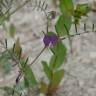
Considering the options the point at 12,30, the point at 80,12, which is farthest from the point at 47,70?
the point at 12,30

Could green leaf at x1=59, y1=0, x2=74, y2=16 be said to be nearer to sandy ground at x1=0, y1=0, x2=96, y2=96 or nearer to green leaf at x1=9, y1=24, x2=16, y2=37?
sandy ground at x1=0, y1=0, x2=96, y2=96

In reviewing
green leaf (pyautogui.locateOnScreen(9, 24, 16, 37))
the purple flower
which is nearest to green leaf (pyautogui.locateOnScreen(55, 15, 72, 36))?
the purple flower

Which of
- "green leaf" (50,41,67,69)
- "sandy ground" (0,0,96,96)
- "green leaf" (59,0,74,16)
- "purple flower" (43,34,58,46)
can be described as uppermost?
"green leaf" (59,0,74,16)

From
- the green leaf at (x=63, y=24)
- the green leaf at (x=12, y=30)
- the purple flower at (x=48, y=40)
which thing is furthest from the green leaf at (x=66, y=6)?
the green leaf at (x=12, y=30)

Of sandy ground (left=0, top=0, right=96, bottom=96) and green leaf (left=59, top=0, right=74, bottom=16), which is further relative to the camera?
sandy ground (left=0, top=0, right=96, bottom=96)

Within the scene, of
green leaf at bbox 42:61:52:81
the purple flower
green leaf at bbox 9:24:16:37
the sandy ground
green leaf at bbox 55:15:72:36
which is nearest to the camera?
the purple flower

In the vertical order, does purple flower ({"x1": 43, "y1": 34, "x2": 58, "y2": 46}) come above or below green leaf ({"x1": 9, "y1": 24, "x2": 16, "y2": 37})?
above

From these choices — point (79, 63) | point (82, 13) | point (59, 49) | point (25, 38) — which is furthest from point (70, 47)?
point (82, 13)

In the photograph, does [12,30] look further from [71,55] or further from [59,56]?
[59,56]

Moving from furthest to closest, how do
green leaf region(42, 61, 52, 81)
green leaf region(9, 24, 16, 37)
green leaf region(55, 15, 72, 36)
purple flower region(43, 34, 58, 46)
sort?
1. green leaf region(9, 24, 16, 37)
2. green leaf region(42, 61, 52, 81)
3. green leaf region(55, 15, 72, 36)
4. purple flower region(43, 34, 58, 46)
